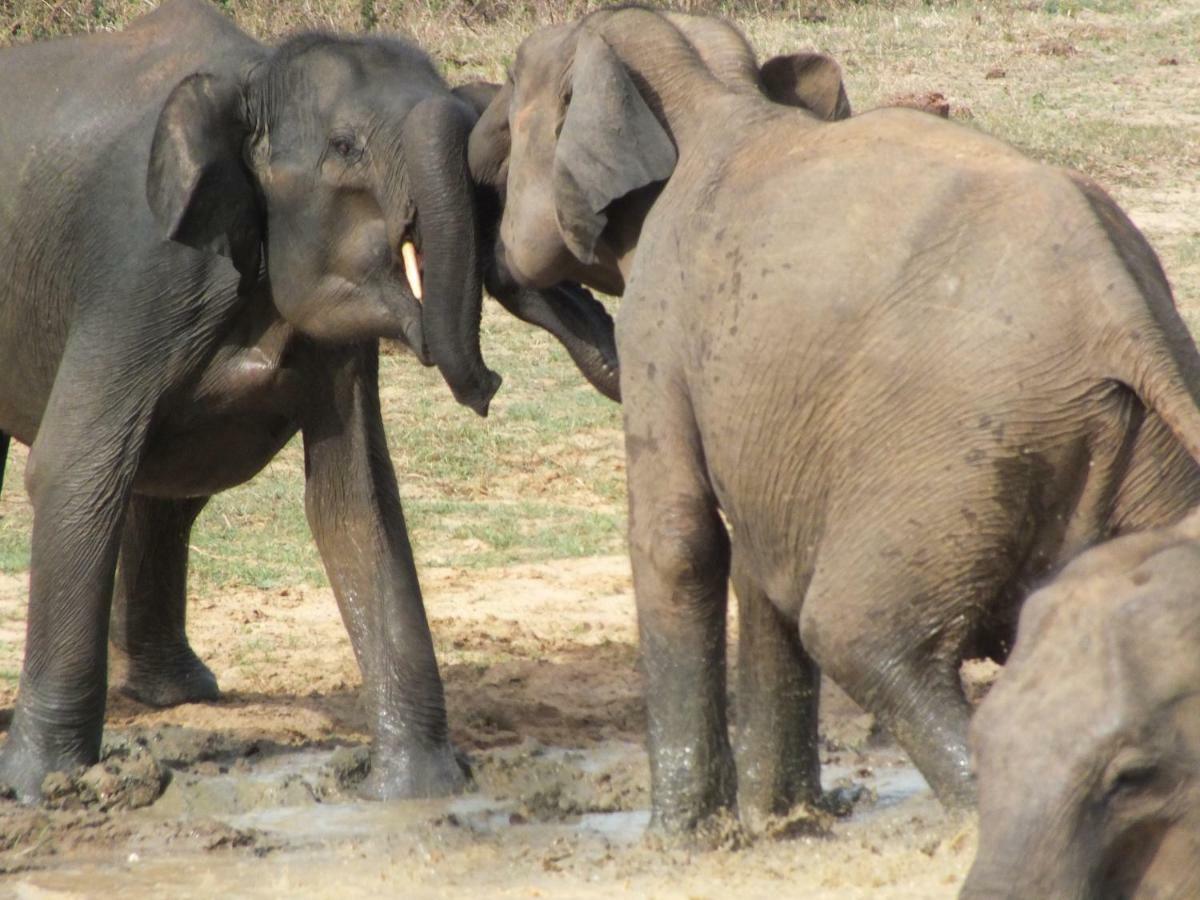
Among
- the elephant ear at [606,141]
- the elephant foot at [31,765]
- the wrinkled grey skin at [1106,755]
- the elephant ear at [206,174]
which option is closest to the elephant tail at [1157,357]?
the wrinkled grey skin at [1106,755]

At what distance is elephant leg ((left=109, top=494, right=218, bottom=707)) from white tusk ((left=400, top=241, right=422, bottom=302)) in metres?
1.46

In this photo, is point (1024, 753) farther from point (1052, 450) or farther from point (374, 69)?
point (374, 69)

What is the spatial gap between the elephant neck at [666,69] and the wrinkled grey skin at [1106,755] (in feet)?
7.48

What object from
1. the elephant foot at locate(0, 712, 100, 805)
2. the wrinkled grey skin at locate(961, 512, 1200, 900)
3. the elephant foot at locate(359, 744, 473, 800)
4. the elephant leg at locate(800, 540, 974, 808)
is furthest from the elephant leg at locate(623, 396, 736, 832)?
the wrinkled grey skin at locate(961, 512, 1200, 900)

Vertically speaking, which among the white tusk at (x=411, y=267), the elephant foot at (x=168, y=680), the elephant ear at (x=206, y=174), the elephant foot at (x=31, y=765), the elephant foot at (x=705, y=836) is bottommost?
the elephant foot at (x=168, y=680)

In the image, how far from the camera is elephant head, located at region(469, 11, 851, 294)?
15.3 ft

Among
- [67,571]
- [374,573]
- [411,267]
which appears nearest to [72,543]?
[67,571]

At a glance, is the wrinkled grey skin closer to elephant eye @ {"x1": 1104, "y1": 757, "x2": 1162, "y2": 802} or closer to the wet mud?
elephant eye @ {"x1": 1104, "y1": 757, "x2": 1162, "y2": 802}

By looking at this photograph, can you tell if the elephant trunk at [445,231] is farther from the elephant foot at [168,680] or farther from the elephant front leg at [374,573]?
the elephant foot at [168,680]

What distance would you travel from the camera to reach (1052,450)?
142 inches

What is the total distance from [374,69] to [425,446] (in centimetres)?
389

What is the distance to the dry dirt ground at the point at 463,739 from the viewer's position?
4.65 meters

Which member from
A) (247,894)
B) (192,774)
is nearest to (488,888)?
(247,894)

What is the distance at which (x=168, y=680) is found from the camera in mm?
6348
